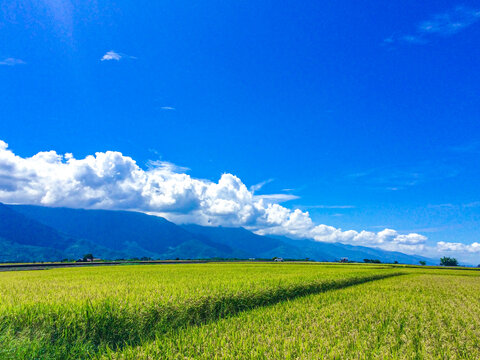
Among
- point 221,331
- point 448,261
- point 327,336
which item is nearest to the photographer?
point 327,336

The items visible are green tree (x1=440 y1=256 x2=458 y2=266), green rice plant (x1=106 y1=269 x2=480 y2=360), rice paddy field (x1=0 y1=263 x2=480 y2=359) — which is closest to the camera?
green rice plant (x1=106 y1=269 x2=480 y2=360)

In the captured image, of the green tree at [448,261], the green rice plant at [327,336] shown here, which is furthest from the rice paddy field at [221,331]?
the green tree at [448,261]

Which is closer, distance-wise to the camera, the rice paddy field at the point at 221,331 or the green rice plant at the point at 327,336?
the green rice plant at the point at 327,336

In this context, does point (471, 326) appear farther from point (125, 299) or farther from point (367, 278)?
point (367, 278)

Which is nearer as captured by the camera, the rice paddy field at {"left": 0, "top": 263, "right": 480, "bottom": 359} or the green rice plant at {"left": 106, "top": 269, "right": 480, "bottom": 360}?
the green rice plant at {"left": 106, "top": 269, "right": 480, "bottom": 360}

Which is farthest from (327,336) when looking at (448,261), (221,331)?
(448,261)

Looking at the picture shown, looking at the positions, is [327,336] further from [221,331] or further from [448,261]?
[448,261]

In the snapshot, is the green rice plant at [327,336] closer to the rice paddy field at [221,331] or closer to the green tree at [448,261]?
the rice paddy field at [221,331]

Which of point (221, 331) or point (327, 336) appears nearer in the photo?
point (327, 336)

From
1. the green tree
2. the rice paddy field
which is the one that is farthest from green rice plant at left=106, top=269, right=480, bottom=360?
the green tree

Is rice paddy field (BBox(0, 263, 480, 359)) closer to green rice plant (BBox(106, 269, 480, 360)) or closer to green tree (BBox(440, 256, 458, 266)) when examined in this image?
green rice plant (BBox(106, 269, 480, 360))

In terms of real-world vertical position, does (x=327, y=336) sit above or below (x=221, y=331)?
above

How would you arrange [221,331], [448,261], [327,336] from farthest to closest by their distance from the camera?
[448,261] < [221,331] < [327,336]

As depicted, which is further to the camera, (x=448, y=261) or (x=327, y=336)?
(x=448, y=261)
